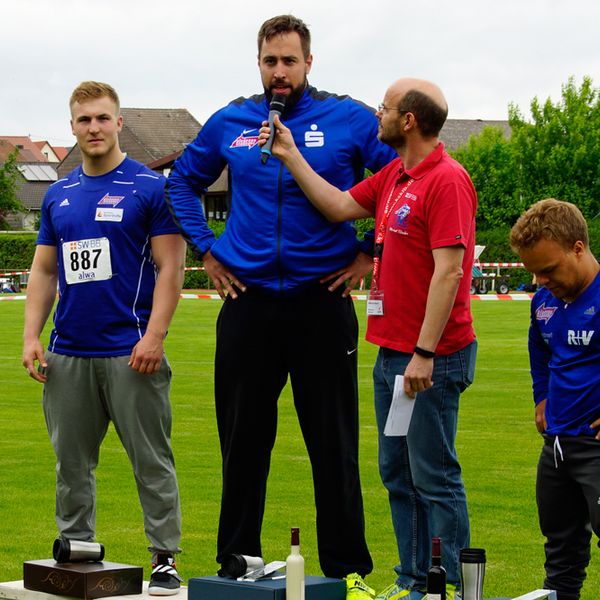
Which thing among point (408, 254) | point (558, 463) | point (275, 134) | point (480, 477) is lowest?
point (480, 477)

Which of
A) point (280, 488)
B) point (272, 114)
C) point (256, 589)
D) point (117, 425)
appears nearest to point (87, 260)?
point (117, 425)

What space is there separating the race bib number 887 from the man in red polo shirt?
94 centimetres

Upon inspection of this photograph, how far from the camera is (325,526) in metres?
5.28

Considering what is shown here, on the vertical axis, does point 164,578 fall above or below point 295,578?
below

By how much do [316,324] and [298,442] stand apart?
610cm

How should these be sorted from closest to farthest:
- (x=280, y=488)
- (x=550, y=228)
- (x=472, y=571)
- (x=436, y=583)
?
(x=436, y=583) → (x=472, y=571) → (x=550, y=228) → (x=280, y=488)

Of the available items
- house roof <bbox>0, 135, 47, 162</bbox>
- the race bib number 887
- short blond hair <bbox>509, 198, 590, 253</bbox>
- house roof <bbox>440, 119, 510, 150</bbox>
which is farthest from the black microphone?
house roof <bbox>0, 135, 47, 162</bbox>

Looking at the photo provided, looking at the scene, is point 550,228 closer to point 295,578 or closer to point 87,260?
point 295,578

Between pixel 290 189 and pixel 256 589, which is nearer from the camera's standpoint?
pixel 256 589

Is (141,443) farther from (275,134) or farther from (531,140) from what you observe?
(531,140)

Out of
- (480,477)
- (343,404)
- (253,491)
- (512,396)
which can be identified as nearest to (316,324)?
(343,404)

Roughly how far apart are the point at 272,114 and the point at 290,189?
1.05 ft

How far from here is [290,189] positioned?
5.25 m

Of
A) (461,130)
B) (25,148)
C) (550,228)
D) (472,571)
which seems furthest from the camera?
(25,148)
